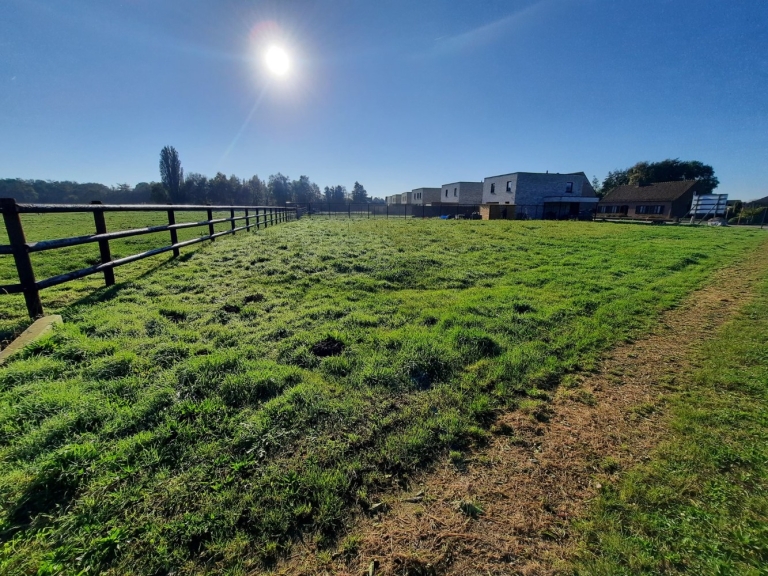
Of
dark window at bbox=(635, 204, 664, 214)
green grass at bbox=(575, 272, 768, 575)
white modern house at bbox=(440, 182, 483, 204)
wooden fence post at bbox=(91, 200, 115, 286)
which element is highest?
white modern house at bbox=(440, 182, 483, 204)

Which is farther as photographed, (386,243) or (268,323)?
(386,243)

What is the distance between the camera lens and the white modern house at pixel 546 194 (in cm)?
3756

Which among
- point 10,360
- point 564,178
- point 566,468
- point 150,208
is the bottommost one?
point 566,468

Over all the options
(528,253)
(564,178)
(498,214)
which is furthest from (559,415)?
(564,178)

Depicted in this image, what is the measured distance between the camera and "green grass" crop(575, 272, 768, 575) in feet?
5.68

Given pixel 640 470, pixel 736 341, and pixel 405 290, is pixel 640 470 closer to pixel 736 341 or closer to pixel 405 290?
pixel 736 341

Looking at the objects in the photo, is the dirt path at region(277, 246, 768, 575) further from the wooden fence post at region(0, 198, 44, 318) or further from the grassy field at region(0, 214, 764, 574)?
the wooden fence post at region(0, 198, 44, 318)

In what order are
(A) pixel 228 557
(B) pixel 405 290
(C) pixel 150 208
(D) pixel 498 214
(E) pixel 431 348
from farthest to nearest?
1. (D) pixel 498 214
2. (B) pixel 405 290
3. (C) pixel 150 208
4. (E) pixel 431 348
5. (A) pixel 228 557

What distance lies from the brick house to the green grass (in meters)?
50.6

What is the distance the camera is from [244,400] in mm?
→ 2848

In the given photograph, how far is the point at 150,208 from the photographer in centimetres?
604

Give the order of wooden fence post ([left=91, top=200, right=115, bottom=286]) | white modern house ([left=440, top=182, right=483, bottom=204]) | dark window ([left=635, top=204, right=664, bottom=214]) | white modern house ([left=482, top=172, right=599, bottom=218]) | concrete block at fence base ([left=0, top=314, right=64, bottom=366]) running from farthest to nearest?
white modern house ([left=440, top=182, right=483, bottom=204]) → dark window ([left=635, top=204, right=664, bottom=214]) → white modern house ([left=482, top=172, right=599, bottom=218]) → wooden fence post ([left=91, top=200, right=115, bottom=286]) → concrete block at fence base ([left=0, top=314, right=64, bottom=366])

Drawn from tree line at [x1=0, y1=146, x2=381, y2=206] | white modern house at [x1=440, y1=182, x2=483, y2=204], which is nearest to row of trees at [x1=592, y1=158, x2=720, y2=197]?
white modern house at [x1=440, y1=182, x2=483, y2=204]

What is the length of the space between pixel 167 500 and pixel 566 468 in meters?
2.75
